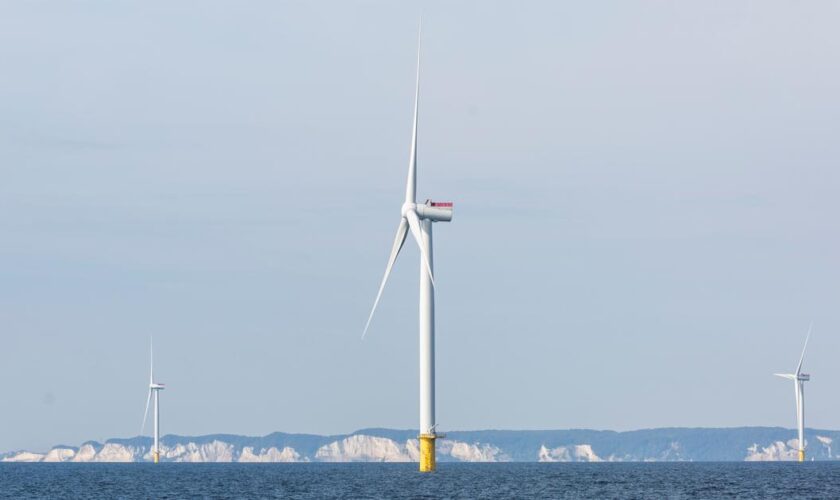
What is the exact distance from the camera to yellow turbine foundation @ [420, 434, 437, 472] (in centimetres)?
14988

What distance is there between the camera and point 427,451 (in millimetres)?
155250

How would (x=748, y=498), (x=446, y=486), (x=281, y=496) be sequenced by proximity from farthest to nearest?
(x=446, y=486) → (x=281, y=496) → (x=748, y=498)

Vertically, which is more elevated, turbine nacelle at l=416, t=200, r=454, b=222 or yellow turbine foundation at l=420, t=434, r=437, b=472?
turbine nacelle at l=416, t=200, r=454, b=222

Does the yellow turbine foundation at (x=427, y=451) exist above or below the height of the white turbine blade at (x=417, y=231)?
below

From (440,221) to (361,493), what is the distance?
29869 mm

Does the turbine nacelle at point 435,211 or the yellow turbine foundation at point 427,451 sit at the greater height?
the turbine nacelle at point 435,211

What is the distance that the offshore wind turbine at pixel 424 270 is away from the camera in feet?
477

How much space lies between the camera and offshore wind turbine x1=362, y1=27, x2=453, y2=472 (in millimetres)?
145375

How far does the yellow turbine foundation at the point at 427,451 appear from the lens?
150 meters

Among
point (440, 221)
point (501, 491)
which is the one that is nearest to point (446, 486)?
point (501, 491)

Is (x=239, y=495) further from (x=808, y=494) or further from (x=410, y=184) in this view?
(x=808, y=494)

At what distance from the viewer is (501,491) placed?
153250 mm

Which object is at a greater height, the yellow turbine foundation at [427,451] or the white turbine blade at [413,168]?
the white turbine blade at [413,168]

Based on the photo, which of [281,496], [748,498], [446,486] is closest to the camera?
[748,498]
